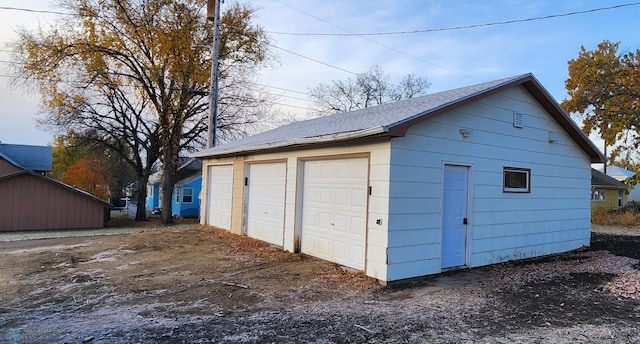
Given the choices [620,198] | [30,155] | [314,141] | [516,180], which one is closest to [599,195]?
[620,198]

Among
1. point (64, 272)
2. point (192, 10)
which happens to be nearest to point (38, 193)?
point (192, 10)

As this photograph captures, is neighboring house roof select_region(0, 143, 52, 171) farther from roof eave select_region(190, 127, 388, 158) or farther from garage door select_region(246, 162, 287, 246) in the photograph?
garage door select_region(246, 162, 287, 246)

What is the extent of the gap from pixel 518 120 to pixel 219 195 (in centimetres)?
948

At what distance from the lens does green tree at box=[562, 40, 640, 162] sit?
65.2 feet

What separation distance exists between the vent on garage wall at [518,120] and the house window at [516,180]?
97 centimetres

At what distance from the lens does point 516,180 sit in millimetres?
8625

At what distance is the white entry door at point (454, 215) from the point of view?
724cm

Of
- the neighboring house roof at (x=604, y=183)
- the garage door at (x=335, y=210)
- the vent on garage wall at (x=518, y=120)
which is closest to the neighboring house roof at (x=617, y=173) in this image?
the neighboring house roof at (x=604, y=183)

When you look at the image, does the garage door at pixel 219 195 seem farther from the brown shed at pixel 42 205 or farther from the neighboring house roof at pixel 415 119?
Result: the brown shed at pixel 42 205

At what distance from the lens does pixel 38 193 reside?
18.3 metres

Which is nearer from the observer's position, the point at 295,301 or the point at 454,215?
the point at 295,301

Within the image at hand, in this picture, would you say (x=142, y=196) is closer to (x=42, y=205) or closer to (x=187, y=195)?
(x=42, y=205)

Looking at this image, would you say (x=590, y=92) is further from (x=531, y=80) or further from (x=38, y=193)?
(x=38, y=193)

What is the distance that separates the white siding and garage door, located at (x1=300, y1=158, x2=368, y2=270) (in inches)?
33.3
